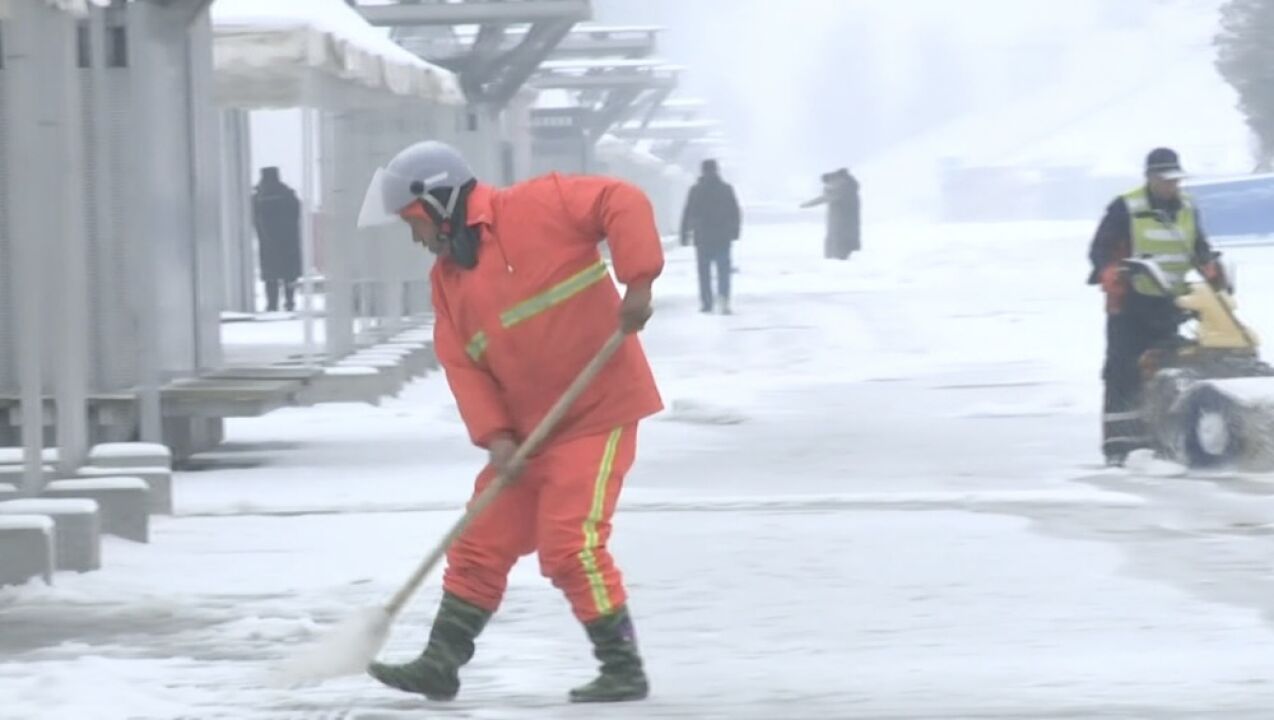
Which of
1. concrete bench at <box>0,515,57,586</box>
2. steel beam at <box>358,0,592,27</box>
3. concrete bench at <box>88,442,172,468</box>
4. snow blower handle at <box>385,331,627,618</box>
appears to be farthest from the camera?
steel beam at <box>358,0,592,27</box>

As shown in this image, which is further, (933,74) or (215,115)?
(933,74)

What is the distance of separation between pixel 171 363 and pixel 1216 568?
5.70 meters

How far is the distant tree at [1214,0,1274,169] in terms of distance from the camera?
58188 millimetres

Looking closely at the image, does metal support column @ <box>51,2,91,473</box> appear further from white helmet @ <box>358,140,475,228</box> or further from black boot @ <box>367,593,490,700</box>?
black boot @ <box>367,593,490,700</box>

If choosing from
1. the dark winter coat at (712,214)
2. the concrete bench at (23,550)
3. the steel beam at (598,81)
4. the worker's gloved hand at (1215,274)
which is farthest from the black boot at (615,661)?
the steel beam at (598,81)

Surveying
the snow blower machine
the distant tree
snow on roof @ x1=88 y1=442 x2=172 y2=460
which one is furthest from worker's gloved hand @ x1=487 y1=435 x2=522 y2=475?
the distant tree

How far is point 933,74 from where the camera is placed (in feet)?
552

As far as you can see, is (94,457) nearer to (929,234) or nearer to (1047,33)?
(929,234)

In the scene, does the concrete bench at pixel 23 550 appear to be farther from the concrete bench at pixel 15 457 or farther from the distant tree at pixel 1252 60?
the distant tree at pixel 1252 60

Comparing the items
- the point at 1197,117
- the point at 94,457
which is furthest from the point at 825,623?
the point at 1197,117

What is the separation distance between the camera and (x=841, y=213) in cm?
4384

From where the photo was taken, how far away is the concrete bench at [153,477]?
11.1 metres

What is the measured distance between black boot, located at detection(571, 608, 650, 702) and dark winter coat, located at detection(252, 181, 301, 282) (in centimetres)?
2100

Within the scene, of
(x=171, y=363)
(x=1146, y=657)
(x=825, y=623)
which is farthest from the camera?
(x=171, y=363)
